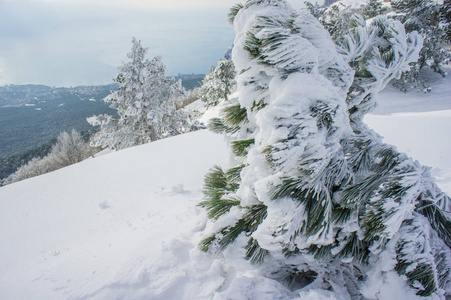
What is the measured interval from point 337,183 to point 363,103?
665 millimetres

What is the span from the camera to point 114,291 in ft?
6.21

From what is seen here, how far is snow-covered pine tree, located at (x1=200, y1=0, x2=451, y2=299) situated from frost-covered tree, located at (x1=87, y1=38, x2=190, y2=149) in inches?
593

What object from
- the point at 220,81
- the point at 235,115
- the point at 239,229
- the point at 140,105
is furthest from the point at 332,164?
the point at 220,81

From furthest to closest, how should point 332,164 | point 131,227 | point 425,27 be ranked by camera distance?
point 425,27 < point 131,227 < point 332,164

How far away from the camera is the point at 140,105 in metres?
15.5

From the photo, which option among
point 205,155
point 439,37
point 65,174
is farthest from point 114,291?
point 439,37

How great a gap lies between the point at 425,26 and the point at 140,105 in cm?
2093

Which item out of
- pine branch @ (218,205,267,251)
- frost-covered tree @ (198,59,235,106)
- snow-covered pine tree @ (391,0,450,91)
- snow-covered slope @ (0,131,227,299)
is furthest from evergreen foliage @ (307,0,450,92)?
pine branch @ (218,205,267,251)

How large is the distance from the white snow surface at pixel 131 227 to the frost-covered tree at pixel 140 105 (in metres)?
7.55

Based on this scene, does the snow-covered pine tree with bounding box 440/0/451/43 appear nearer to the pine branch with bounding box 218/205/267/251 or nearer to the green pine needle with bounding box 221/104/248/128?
the green pine needle with bounding box 221/104/248/128

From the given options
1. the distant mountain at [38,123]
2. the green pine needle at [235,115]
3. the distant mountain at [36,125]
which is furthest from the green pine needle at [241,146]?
the distant mountain at [38,123]

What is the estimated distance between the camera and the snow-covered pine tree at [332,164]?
1142mm

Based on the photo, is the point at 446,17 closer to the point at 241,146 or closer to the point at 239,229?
the point at 241,146

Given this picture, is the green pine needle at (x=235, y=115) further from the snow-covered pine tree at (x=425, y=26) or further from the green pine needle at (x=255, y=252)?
the snow-covered pine tree at (x=425, y=26)
